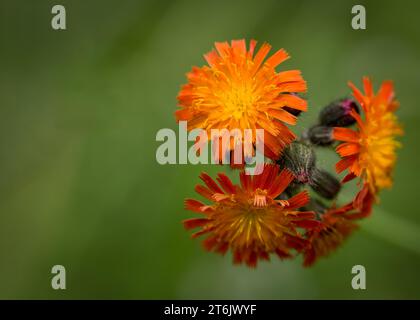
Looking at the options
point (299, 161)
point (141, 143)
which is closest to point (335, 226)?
point (299, 161)

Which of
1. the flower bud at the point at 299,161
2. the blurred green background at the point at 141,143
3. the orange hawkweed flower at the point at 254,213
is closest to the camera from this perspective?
the orange hawkweed flower at the point at 254,213

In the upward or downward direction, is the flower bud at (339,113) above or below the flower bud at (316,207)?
above

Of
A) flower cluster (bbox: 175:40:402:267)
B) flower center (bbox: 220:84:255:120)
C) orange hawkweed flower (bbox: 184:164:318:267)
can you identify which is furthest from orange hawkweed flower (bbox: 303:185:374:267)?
flower center (bbox: 220:84:255:120)

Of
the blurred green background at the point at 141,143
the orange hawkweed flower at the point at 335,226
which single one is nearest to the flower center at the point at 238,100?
the orange hawkweed flower at the point at 335,226

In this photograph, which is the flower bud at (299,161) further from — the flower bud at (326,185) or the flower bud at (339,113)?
the flower bud at (339,113)

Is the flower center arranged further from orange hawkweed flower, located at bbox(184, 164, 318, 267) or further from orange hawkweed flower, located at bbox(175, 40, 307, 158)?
orange hawkweed flower, located at bbox(184, 164, 318, 267)

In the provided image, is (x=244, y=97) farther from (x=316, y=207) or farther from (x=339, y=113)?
(x=316, y=207)

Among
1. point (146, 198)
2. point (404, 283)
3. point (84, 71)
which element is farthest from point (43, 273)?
point (404, 283)

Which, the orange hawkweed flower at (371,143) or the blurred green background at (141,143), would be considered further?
the blurred green background at (141,143)
